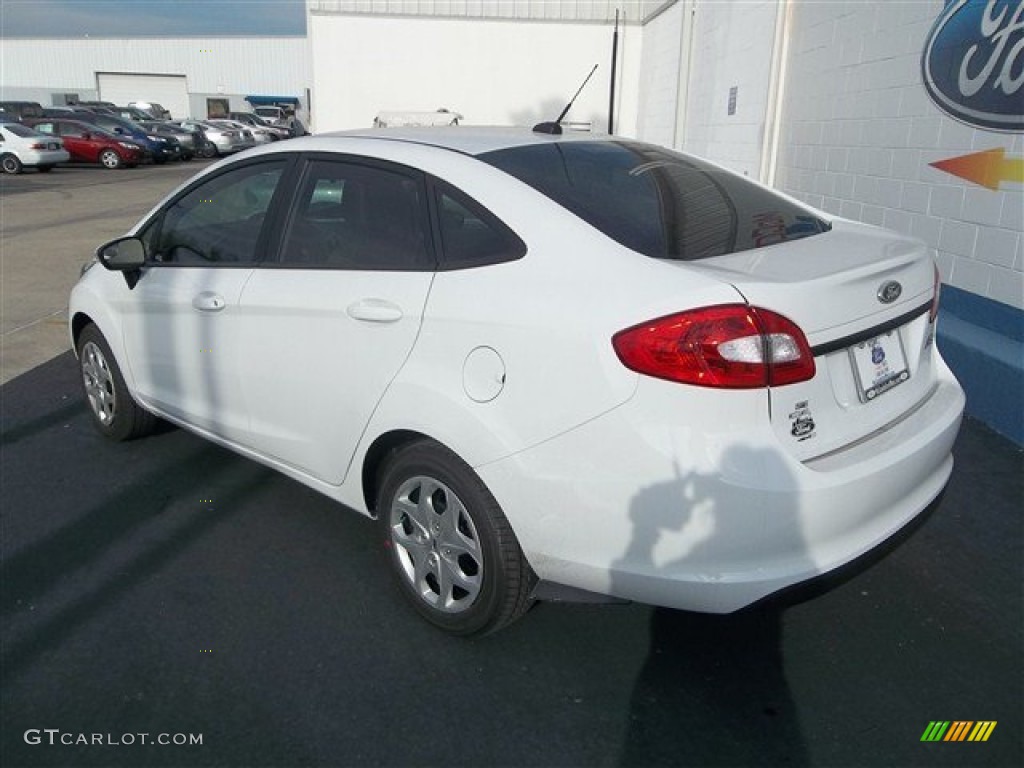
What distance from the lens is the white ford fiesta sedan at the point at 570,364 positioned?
92.0 inches

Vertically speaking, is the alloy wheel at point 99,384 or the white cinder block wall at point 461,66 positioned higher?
the white cinder block wall at point 461,66

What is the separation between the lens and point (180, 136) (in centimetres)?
3500

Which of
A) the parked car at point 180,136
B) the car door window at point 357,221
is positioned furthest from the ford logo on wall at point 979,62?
the parked car at point 180,136

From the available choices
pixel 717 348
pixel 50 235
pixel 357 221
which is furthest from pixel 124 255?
pixel 50 235

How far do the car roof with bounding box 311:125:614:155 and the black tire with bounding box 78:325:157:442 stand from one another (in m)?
1.81

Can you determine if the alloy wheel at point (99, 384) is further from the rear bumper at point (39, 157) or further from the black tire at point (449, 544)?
the rear bumper at point (39, 157)

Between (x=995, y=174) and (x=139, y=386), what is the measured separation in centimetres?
483

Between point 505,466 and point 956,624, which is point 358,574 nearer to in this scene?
point 505,466

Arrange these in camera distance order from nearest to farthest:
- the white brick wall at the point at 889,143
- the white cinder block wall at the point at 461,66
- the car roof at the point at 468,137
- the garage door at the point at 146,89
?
the car roof at the point at 468,137, the white brick wall at the point at 889,143, the white cinder block wall at the point at 461,66, the garage door at the point at 146,89

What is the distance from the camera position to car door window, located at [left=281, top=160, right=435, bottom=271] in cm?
303

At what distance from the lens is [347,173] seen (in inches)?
131

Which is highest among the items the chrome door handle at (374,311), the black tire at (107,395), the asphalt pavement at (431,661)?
the chrome door handle at (374,311)

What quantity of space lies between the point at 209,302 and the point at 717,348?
2.29m

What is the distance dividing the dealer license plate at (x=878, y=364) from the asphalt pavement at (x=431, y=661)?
0.50 m
